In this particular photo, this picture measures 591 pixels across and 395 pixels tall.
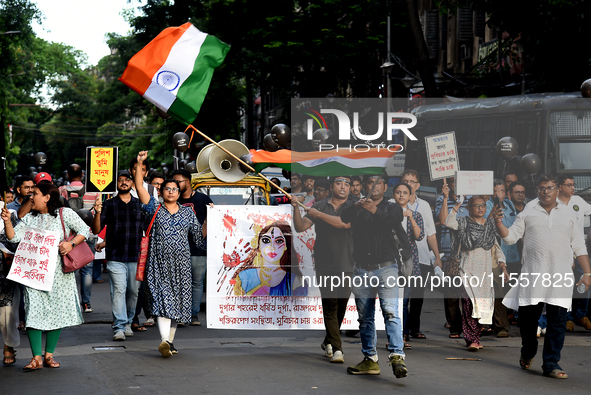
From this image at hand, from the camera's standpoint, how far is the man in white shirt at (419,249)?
28.6 ft

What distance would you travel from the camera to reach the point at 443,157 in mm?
9453

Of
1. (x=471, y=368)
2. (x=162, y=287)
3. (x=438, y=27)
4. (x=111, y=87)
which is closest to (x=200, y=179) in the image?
(x=162, y=287)

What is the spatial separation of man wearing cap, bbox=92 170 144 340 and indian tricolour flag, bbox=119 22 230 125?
3.30 feet

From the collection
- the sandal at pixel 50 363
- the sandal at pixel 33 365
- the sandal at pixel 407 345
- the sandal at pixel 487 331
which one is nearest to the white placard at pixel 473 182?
the sandal at pixel 487 331

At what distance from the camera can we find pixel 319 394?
247 inches

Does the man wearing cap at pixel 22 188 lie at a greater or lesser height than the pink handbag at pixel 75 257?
greater

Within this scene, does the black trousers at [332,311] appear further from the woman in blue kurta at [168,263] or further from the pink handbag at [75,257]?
the pink handbag at [75,257]

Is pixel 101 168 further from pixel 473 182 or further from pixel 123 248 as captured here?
pixel 473 182

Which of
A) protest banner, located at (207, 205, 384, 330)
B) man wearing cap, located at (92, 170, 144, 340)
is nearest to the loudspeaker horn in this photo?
man wearing cap, located at (92, 170, 144, 340)

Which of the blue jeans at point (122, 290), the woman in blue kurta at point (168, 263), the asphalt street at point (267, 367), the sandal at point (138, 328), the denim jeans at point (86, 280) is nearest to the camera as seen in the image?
the asphalt street at point (267, 367)

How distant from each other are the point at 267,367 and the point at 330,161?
8.09 metres

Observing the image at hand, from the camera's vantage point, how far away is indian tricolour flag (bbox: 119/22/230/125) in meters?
8.91

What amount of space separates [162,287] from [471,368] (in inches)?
123

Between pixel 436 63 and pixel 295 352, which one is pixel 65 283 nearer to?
pixel 295 352
